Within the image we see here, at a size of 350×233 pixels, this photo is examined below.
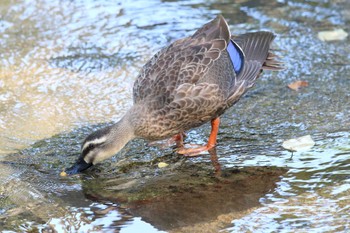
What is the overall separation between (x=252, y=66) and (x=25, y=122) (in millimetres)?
2265

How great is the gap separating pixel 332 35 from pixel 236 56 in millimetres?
2303

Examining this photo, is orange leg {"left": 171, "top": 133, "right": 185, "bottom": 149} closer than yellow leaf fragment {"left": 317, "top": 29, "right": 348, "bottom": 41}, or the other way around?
orange leg {"left": 171, "top": 133, "right": 185, "bottom": 149}

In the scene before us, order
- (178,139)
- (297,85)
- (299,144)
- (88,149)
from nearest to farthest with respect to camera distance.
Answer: (88,149) < (299,144) < (178,139) < (297,85)

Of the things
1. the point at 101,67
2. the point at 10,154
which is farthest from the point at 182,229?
the point at 101,67

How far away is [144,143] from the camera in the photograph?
6297 mm

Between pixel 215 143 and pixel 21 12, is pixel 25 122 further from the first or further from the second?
pixel 21 12

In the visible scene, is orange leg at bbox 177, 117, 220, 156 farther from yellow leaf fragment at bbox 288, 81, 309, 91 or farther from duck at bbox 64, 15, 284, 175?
yellow leaf fragment at bbox 288, 81, 309, 91

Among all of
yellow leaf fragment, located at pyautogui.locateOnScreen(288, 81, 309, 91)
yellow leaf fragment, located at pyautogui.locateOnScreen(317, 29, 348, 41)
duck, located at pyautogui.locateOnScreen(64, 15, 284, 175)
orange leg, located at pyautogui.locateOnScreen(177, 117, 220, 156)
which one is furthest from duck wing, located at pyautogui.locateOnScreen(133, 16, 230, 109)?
yellow leaf fragment, located at pyautogui.locateOnScreen(317, 29, 348, 41)

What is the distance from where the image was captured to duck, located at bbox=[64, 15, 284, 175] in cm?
568

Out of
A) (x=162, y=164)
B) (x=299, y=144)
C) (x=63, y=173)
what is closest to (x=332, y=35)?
(x=299, y=144)

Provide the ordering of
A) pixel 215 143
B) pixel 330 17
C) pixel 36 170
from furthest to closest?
pixel 330 17
pixel 215 143
pixel 36 170

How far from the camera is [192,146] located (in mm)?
6156

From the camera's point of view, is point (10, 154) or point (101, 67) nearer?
point (10, 154)

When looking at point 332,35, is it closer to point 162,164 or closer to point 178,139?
point 178,139
